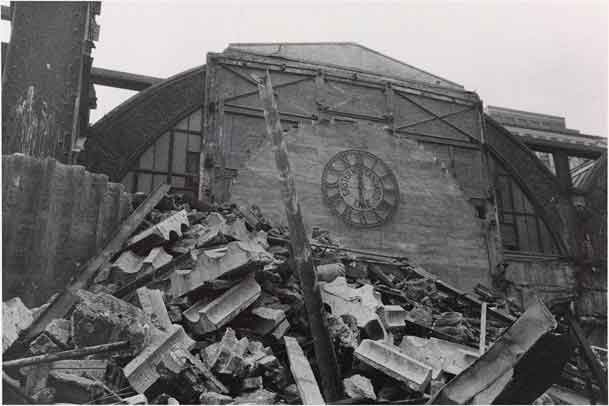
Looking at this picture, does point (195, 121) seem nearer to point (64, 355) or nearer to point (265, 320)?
point (265, 320)

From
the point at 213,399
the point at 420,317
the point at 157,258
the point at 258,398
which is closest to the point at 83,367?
the point at 213,399

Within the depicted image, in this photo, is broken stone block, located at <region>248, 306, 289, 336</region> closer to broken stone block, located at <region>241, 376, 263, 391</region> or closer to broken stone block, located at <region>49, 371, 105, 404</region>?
broken stone block, located at <region>241, 376, 263, 391</region>

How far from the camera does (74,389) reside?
3.64m

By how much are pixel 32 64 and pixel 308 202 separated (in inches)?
227

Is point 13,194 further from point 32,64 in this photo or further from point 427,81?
point 427,81

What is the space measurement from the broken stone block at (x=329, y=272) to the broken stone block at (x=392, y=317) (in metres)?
0.78

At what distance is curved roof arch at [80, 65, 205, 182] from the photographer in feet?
34.9

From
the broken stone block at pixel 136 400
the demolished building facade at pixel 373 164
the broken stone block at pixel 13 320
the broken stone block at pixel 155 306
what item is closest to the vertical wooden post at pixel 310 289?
the broken stone block at pixel 155 306

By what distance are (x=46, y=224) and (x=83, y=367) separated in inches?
73.3

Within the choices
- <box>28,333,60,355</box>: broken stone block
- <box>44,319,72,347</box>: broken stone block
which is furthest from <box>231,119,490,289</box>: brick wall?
<box>28,333,60,355</box>: broken stone block

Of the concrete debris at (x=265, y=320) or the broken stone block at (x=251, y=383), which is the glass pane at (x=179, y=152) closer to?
the concrete debris at (x=265, y=320)

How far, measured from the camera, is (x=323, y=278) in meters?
6.07

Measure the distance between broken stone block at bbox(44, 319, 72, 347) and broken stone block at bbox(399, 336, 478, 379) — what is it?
118 inches

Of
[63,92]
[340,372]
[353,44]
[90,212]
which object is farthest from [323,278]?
[353,44]
